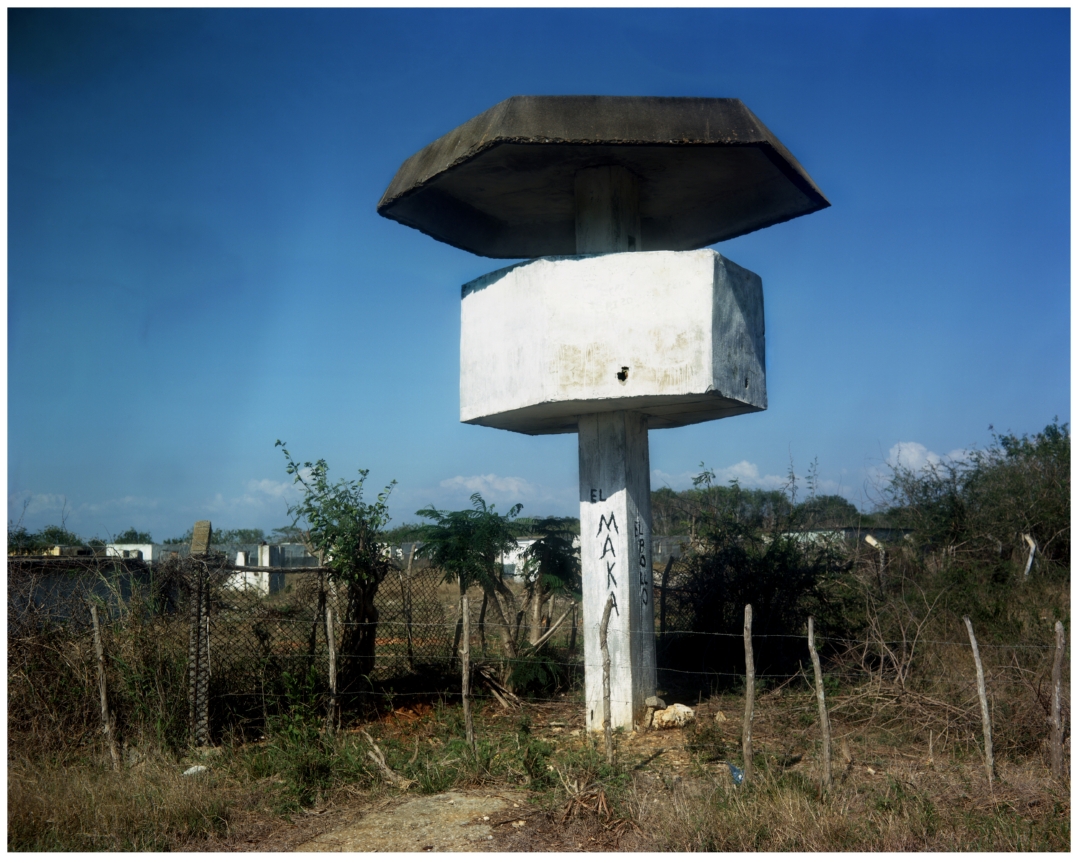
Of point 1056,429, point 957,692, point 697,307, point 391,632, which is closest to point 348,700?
point 391,632

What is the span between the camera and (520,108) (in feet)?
30.2

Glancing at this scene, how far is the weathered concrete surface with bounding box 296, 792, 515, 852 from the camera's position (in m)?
6.89

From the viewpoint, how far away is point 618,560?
10453mm

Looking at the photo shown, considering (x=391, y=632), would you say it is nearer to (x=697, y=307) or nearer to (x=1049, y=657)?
(x=697, y=307)

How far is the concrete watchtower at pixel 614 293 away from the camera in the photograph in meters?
9.31

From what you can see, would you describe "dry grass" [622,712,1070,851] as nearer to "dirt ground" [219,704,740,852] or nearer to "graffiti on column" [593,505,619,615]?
"dirt ground" [219,704,740,852]

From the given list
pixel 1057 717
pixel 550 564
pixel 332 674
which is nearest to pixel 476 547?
pixel 550 564

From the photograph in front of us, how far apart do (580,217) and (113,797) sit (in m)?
8.03

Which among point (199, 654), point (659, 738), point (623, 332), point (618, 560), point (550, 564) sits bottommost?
point (659, 738)

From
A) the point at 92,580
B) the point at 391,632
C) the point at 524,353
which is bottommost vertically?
the point at 391,632

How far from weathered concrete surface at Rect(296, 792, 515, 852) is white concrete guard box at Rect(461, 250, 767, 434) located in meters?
4.30

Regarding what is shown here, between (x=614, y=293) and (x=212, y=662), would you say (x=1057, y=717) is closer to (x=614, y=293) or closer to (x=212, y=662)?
(x=614, y=293)

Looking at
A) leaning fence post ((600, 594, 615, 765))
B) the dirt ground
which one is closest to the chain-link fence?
leaning fence post ((600, 594, 615, 765))

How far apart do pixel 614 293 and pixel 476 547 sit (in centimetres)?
463
